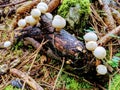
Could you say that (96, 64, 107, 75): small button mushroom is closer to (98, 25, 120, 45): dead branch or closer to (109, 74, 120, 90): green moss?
(109, 74, 120, 90): green moss

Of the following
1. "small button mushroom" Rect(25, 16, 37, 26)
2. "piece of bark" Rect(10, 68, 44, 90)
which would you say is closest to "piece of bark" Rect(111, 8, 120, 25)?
"small button mushroom" Rect(25, 16, 37, 26)

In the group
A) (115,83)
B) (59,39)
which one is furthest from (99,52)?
(59,39)

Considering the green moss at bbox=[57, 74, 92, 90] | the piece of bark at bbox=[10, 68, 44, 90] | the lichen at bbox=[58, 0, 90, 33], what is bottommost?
the green moss at bbox=[57, 74, 92, 90]

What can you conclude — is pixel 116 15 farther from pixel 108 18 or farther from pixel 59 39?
pixel 59 39

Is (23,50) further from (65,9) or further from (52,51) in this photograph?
(65,9)

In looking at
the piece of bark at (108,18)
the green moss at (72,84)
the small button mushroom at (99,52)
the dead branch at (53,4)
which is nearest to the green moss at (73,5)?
the dead branch at (53,4)

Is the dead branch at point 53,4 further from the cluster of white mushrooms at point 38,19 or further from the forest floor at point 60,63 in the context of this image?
the cluster of white mushrooms at point 38,19
